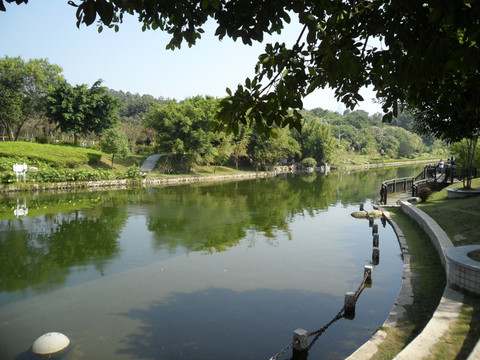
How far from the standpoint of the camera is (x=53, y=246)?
36.8 ft

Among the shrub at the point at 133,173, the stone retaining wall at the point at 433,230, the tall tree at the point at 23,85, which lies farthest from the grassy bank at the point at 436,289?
the tall tree at the point at 23,85

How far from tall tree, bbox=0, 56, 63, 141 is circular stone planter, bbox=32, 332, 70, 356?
121 feet

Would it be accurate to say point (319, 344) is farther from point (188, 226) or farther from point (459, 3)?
point (188, 226)

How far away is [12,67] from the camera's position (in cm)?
3575

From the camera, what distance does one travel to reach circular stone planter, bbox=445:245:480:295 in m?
5.87

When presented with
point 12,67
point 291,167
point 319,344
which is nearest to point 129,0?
point 319,344

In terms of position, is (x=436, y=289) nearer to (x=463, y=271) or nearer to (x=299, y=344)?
(x=463, y=271)

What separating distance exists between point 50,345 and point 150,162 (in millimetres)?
37576

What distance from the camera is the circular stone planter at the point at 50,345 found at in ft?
17.7

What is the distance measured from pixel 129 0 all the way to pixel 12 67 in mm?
40474

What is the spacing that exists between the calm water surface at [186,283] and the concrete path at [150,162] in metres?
23.0

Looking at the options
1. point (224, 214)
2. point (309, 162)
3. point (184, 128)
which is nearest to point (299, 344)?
point (224, 214)

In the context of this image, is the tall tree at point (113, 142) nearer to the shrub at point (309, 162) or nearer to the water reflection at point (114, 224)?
the water reflection at point (114, 224)

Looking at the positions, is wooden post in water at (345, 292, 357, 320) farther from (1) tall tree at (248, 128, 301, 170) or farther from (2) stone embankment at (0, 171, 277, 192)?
(1) tall tree at (248, 128, 301, 170)
